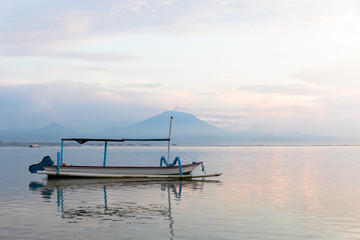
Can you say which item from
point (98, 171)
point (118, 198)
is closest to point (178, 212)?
point (118, 198)

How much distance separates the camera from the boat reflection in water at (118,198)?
2234 cm

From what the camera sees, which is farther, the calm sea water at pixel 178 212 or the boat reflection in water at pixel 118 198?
the boat reflection in water at pixel 118 198

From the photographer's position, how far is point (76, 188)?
37.2m

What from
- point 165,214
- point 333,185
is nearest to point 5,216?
point 165,214

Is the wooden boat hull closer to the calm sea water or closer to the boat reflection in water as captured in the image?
the boat reflection in water

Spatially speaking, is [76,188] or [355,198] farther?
[76,188]

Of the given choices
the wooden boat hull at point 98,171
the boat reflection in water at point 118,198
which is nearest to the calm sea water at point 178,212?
the boat reflection in water at point 118,198

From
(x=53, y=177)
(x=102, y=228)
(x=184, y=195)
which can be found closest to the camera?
(x=102, y=228)

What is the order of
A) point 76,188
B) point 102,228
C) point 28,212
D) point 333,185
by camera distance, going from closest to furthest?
point 102,228 < point 28,212 < point 76,188 < point 333,185

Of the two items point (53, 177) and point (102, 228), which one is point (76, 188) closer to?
point (53, 177)

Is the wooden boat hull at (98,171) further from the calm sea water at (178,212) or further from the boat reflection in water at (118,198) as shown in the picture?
the calm sea water at (178,212)

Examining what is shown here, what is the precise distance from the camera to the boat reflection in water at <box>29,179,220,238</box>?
22.3 meters

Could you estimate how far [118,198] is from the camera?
3059 cm

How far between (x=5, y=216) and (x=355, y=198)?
24.8 meters
